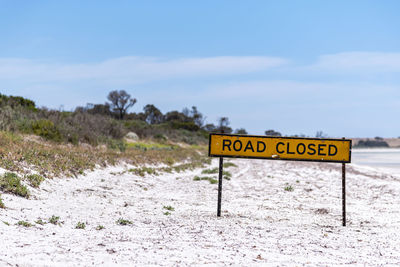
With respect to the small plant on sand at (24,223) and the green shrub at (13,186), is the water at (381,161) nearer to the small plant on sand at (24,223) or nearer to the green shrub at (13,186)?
the green shrub at (13,186)

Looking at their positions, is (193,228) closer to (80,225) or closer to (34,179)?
(80,225)

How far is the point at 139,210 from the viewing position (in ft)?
30.3

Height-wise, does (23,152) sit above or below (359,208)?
above

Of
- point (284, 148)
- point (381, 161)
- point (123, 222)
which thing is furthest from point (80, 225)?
point (381, 161)

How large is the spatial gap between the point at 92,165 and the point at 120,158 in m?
3.46

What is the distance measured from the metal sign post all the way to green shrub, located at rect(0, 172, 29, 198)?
402cm

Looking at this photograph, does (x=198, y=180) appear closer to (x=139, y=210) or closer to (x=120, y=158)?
(x=120, y=158)

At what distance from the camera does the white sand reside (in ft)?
17.3

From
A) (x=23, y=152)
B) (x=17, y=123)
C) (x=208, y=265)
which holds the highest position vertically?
(x=17, y=123)

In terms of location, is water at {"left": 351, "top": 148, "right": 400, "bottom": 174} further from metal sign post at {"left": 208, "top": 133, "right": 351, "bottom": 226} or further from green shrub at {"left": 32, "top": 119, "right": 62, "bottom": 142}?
green shrub at {"left": 32, "top": 119, "right": 62, "bottom": 142}

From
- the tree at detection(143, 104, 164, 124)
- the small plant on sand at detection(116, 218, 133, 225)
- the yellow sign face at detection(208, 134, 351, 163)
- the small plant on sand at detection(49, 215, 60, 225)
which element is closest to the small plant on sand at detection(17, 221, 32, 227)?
the small plant on sand at detection(49, 215, 60, 225)

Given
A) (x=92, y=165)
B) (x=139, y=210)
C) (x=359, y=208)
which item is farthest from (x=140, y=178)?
(x=359, y=208)

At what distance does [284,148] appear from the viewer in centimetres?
828

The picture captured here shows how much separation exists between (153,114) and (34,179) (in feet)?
283
